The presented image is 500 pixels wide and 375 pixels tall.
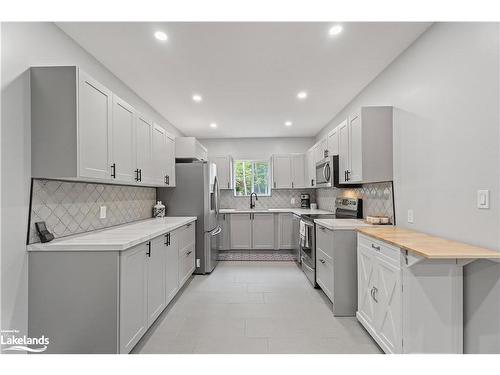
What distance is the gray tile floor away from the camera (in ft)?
6.83

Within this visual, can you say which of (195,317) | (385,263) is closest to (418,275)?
Answer: (385,263)

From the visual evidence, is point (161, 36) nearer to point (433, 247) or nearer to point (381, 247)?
point (381, 247)

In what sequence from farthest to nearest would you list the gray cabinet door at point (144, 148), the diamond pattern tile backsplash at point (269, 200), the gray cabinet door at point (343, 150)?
the diamond pattern tile backsplash at point (269, 200), the gray cabinet door at point (343, 150), the gray cabinet door at point (144, 148)

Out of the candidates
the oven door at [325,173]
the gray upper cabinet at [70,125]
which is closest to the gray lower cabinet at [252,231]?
the oven door at [325,173]

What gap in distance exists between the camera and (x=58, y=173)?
1.78 m

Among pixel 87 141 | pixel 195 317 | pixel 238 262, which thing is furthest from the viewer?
pixel 238 262

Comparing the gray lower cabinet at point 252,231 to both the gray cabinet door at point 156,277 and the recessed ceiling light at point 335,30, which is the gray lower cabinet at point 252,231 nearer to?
the gray cabinet door at point 156,277

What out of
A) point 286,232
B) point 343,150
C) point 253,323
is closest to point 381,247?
point 253,323

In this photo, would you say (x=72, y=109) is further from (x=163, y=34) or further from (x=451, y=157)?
(x=451, y=157)

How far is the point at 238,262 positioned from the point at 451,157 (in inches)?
146

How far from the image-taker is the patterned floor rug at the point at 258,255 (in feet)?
16.3

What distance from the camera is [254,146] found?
6078 millimetres

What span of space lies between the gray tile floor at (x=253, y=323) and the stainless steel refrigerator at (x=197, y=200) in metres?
0.45

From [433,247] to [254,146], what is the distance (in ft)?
15.6
